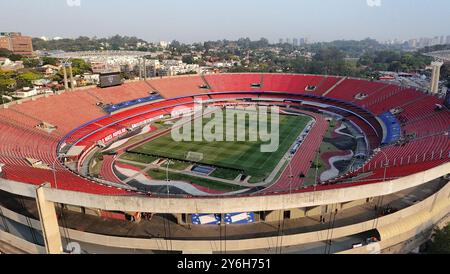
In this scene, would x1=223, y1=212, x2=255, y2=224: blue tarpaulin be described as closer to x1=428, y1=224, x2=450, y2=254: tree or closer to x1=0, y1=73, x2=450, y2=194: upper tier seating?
x1=0, y1=73, x2=450, y2=194: upper tier seating

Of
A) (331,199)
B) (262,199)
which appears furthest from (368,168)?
(262,199)

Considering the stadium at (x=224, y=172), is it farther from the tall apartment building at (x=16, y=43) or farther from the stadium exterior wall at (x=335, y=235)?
the tall apartment building at (x=16, y=43)

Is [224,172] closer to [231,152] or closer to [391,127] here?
[231,152]

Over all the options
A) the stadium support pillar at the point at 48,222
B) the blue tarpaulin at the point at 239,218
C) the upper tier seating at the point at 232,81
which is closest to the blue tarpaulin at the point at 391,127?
the blue tarpaulin at the point at 239,218

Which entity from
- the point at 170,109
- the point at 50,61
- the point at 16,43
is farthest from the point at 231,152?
the point at 16,43
